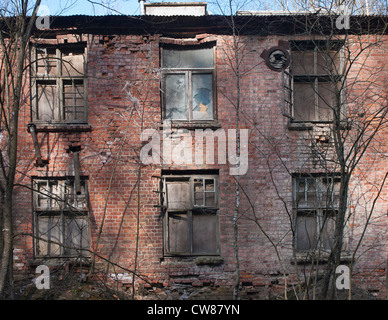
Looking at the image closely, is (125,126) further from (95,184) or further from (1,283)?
(1,283)

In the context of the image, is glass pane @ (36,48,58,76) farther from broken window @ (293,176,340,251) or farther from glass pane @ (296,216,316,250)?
glass pane @ (296,216,316,250)

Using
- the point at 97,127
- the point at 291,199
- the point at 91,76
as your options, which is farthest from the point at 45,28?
the point at 291,199

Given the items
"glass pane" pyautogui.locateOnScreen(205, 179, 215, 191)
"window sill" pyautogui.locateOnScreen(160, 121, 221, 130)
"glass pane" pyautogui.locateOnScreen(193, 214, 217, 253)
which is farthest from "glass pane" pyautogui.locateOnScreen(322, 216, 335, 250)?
"window sill" pyautogui.locateOnScreen(160, 121, 221, 130)

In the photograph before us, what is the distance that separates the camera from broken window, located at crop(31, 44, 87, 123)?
774 cm

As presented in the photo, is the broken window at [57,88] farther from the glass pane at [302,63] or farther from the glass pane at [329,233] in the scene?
the glass pane at [329,233]

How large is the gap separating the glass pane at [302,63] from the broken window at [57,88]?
15.0 ft

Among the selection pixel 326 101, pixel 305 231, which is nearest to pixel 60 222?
pixel 305 231

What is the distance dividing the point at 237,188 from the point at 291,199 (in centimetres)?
118

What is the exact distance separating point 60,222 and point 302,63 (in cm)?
618

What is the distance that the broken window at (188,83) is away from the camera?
7.86 meters

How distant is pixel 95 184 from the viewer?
24.6 feet

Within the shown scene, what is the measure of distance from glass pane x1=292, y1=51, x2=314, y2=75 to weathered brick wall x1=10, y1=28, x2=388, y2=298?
55 cm

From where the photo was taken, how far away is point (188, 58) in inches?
313

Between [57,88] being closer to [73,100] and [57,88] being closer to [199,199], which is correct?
[73,100]
